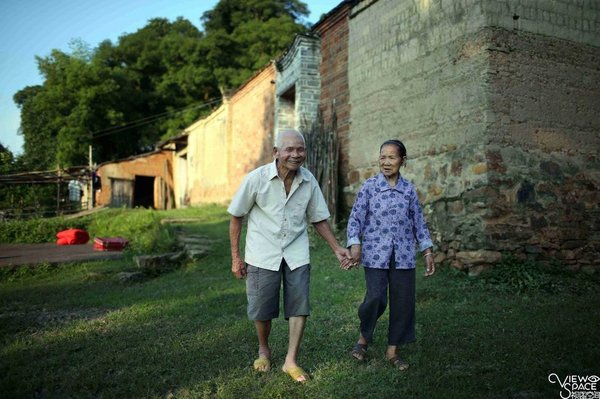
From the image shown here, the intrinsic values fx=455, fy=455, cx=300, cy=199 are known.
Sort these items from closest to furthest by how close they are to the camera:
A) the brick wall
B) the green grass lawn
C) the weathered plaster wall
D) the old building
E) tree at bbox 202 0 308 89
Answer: the green grass lawn → the brick wall → the weathered plaster wall → the old building → tree at bbox 202 0 308 89

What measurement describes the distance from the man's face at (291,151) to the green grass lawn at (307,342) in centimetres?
134

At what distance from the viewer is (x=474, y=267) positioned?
217 inches

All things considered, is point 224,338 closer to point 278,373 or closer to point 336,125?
point 278,373

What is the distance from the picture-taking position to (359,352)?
314cm

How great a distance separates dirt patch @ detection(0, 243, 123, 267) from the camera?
7.99m

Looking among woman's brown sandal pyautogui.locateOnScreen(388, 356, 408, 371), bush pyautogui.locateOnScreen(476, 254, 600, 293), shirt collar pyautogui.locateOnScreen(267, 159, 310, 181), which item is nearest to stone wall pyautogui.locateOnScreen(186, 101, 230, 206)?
bush pyautogui.locateOnScreen(476, 254, 600, 293)

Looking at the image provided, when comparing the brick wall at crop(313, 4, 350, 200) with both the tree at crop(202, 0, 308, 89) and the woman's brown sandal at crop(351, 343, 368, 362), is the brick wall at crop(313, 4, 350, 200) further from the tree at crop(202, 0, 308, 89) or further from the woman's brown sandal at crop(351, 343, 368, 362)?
the tree at crop(202, 0, 308, 89)

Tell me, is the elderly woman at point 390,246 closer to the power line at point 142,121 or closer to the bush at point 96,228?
the bush at point 96,228

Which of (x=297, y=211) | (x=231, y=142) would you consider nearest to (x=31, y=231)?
(x=231, y=142)

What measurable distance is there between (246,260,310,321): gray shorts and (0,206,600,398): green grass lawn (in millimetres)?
386

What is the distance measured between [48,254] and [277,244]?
7.61 metres

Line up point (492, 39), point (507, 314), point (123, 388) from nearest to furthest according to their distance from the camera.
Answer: point (123, 388)
point (507, 314)
point (492, 39)

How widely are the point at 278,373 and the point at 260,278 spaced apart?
1.99 feet

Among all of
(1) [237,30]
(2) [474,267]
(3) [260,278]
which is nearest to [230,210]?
(3) [260,278]
